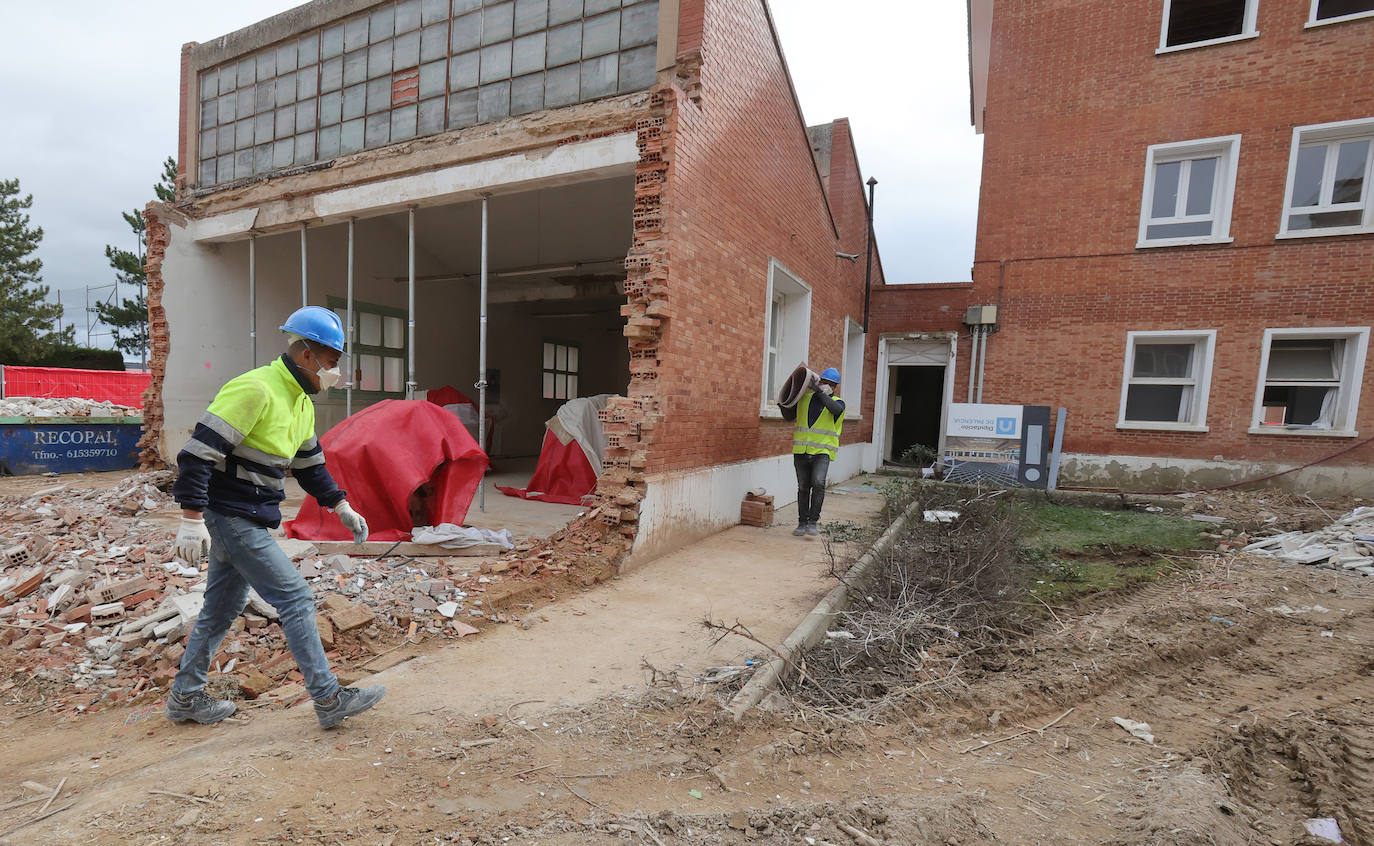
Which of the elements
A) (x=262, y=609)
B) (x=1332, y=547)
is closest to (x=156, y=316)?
(x=262, y=609)

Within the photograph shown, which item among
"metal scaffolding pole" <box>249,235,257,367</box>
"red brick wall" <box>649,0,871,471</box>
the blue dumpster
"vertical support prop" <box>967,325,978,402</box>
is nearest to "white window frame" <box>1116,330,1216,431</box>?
"vertical support prop" <box>967,325,978,402</box>

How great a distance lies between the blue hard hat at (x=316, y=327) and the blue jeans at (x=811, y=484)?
548cm

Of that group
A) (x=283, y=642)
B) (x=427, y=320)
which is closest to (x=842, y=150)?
(x=427, y=320)

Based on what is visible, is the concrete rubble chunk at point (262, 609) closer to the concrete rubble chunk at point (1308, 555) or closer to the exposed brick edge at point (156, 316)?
the exposed brick edge at point (156, 316)

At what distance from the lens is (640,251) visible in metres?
5.65

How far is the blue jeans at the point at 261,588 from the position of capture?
8.82 feet

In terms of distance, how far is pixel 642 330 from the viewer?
223 inches

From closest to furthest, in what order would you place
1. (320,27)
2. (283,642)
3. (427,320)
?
1. (283,642)
2. (320,27)
3. (427,320)

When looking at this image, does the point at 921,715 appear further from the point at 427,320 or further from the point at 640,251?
the point at 427,320

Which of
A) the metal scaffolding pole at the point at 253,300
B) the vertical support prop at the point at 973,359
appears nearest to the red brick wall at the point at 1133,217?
the vertical support prop at the point at 973,359

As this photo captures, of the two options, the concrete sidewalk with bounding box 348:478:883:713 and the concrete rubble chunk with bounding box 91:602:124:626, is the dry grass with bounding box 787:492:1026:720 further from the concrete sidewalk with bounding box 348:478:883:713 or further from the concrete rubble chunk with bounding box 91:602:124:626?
the concrete rubble chunk with bounding box 91:602:124:626

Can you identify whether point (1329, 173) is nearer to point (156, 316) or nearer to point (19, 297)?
point (156, 316)

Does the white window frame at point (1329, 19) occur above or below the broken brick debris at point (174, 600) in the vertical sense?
above

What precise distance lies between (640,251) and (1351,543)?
836cm
